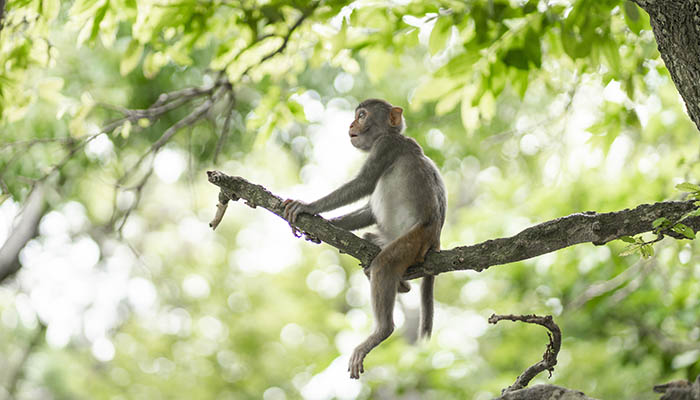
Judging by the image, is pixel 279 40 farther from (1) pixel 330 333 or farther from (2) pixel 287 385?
(1) pixel 330 333

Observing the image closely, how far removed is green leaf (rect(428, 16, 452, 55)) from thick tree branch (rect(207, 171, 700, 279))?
150 cm

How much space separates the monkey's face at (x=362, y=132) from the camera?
482 cm

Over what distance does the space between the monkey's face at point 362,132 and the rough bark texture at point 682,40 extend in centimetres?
221

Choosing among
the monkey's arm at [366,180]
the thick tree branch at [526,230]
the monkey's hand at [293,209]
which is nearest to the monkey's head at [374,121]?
the monkey's arm at [366,180]

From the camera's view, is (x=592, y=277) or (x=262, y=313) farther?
(x=262, y=313)

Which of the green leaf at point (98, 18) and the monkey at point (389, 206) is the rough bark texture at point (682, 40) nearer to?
the monkey at point (389, 206)

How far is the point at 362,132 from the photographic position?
4871 mm

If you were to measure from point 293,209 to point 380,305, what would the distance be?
2.70 feet

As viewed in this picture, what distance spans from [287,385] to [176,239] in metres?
6.35

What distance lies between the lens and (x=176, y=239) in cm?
1692

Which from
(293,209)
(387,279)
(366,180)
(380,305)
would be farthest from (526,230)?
(366,180)

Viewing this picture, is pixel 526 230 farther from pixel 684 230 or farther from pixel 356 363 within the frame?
pixel 356 363

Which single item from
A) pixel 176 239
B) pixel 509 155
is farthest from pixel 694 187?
pixel 176 239

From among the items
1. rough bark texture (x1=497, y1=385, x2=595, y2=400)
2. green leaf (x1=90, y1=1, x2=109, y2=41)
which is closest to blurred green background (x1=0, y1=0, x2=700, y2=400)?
green leaf (x1=90, y1=1, x2=109, y2=41)
